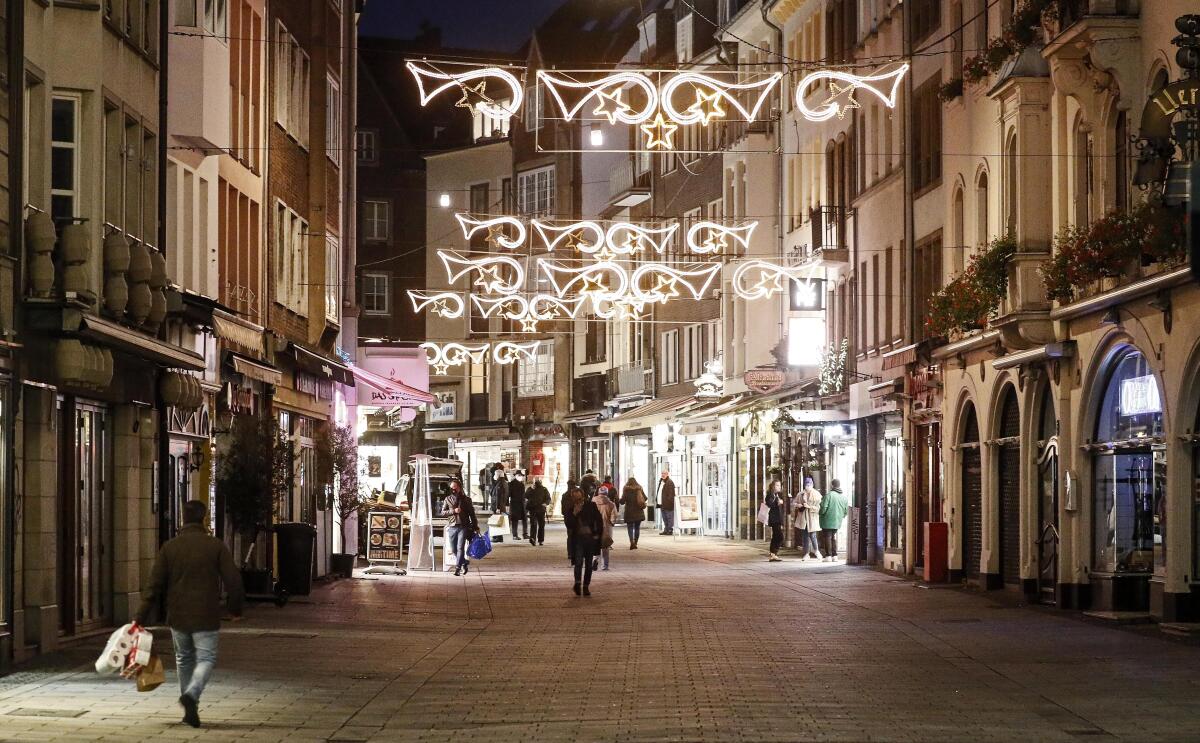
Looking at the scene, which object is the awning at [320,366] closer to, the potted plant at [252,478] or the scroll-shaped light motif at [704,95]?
the potted plant at [252,478]

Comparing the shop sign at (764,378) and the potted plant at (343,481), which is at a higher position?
the shop sign at (764,378)

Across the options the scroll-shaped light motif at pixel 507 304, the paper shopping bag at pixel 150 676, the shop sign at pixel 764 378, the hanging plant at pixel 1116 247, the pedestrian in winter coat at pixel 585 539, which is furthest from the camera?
the scroll-shaped light motif at pixel 507 304

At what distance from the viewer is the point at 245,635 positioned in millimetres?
22672

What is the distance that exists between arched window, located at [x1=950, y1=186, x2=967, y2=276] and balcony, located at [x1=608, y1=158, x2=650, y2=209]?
34.6 metres

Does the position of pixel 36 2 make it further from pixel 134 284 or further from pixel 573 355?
pixel 573 355

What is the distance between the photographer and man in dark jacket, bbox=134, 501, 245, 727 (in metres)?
14.2

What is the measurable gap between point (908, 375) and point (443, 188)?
54151mm

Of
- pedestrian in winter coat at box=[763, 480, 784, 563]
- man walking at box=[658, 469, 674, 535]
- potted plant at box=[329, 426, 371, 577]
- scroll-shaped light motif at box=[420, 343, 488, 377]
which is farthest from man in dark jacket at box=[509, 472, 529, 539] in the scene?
potted plant at box=[329, 426, 371, 577]

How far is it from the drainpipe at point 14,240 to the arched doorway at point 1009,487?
15953 mm

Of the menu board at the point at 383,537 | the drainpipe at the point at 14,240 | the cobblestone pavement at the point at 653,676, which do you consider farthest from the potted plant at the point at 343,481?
the drainpipe at the point at 14,240

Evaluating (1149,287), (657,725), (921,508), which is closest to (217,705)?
(657,725)

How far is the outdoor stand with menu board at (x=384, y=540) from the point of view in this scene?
1484 inches

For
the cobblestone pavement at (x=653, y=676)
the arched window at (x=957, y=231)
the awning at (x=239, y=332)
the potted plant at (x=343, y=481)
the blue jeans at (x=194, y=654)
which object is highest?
the arched window at (x=957, y=231)

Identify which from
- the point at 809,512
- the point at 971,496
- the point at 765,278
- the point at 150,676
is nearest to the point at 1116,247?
the point at 971,496
